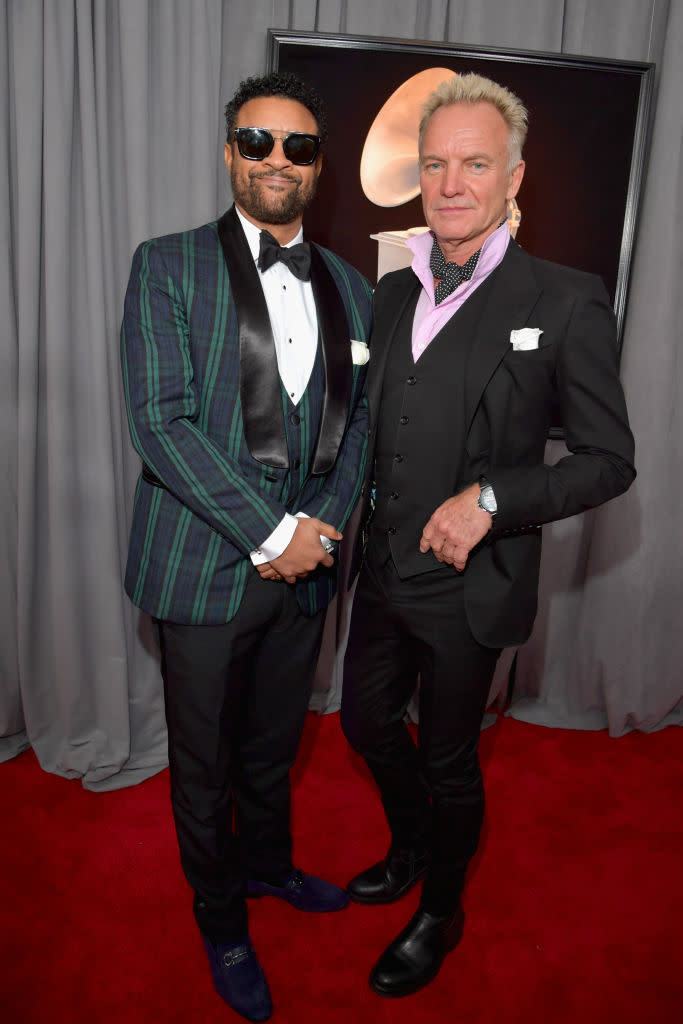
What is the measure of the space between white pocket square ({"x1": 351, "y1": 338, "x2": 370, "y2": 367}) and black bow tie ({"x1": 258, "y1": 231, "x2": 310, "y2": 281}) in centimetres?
20

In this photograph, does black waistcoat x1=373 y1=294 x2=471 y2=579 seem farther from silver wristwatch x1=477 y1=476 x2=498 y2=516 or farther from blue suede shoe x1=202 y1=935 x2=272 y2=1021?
blue suede shoe x1=202 y1=935 x2=272 y2=1021

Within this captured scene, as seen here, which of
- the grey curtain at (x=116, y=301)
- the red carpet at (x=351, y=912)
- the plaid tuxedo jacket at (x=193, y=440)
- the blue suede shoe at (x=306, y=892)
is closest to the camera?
the plaid tuxedo jacket at (x=193, y=440)

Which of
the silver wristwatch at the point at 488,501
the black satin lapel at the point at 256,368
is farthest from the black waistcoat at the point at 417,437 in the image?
the black satin lapel at the point at 256,368

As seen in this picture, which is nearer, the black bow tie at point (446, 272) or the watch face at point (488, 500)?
the watch face at point (488, 500)

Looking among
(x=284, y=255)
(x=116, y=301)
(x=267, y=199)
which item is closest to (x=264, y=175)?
(x=267, y=199)

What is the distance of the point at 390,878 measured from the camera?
81.0 inches

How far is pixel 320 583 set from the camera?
1.80 meters

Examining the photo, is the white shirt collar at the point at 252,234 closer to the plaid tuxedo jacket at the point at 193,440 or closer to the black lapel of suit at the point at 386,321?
the plaid tuxedo jacket at the point at 193,440

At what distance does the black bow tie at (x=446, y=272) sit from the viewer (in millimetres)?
1649

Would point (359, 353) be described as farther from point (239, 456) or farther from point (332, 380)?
point (239, 456)

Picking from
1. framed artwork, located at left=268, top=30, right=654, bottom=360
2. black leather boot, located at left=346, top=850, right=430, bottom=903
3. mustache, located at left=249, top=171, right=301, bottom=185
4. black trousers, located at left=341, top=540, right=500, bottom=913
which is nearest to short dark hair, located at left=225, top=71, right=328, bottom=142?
mustache, located at left=249, top=171, right=301, bottom=185

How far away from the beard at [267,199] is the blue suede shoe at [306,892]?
1.69 metres

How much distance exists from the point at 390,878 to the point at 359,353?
4.68 feet

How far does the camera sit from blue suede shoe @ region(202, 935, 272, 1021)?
5.55 ft
